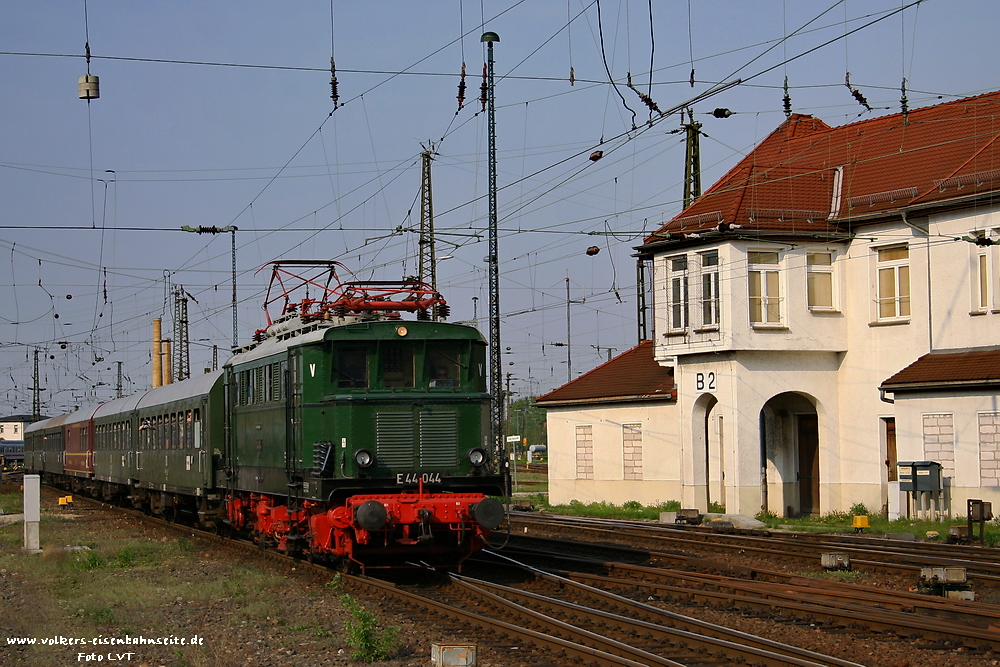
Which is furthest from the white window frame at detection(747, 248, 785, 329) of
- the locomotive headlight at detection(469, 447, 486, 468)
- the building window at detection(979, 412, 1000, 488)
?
the locomotive headlight at detection(469, 447, 486, 468)

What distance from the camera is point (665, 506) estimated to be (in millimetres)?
33625

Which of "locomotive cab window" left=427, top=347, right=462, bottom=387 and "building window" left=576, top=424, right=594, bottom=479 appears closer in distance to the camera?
"locomotive cab window" left=427, top=347, right=462, bottom=387

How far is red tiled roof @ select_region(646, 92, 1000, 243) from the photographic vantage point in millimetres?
29016

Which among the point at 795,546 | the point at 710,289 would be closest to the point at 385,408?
the point at 795,546

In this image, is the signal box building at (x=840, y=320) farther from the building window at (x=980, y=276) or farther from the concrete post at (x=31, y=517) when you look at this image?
the concrete post at (x=31, y=517)

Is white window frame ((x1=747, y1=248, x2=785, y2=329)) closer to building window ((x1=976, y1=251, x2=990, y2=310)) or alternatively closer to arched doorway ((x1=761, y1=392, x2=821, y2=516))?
arched doorway ((x1=761, y1=392, x2=821, y2=516))

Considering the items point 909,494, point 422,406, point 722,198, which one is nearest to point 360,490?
point 422,406

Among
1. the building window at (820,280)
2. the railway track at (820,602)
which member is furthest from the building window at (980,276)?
the railway track at (820,602)

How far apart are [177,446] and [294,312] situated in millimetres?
7474

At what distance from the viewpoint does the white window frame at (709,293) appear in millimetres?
30500

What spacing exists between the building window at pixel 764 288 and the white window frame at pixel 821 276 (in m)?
0.85

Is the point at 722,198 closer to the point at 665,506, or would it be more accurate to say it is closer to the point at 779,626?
the point at 665,506

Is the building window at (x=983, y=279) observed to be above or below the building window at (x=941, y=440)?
above

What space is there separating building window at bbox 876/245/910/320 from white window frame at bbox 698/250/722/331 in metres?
4.22
